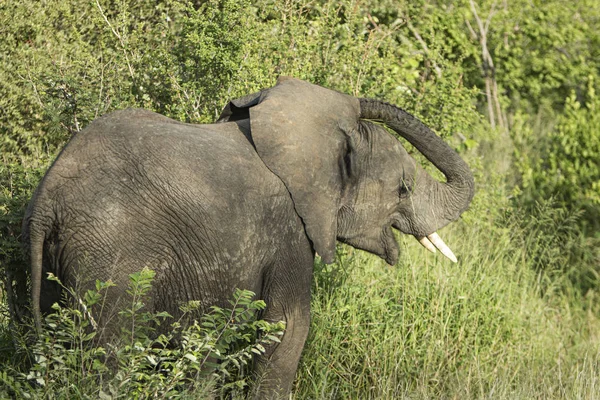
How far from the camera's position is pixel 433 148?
A: 225 inches

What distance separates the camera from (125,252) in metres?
4.53

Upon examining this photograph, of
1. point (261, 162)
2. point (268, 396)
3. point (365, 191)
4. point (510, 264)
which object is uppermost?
point (261, 162)

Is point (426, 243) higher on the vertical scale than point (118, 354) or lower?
lower

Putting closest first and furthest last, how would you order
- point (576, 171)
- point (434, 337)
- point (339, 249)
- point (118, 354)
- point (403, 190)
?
point (118, 354), point (403, 190), point (434, 337), point (339, 249), point (576, 171)

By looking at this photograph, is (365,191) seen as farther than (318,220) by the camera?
Yes

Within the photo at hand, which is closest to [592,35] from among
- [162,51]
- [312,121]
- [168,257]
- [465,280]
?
[465,280]

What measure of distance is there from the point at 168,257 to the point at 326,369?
1.66 metres

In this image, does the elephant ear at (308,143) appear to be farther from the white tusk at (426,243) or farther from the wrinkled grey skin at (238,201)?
the white tusk at (426,243)

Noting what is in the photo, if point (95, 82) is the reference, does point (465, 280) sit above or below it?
below

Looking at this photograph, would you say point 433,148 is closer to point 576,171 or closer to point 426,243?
point 426,243

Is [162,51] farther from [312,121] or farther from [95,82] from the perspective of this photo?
[312,121]

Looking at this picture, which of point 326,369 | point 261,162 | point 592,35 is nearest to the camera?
point 261,162

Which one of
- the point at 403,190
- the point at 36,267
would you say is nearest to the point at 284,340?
the point at 403,190

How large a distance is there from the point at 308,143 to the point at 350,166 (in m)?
0.41
